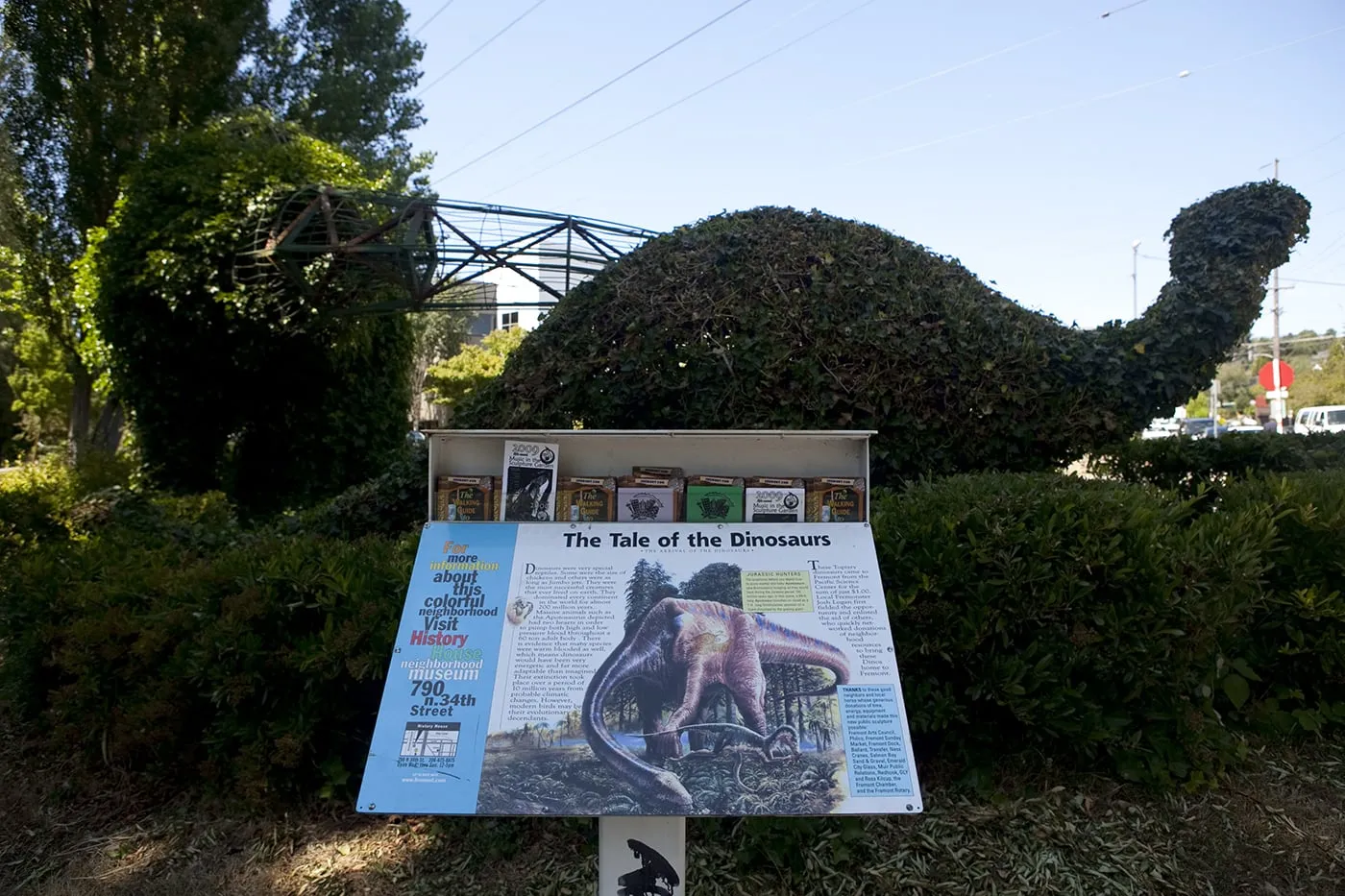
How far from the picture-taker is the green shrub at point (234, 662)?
3.47 meters

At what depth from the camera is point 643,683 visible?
2.35 metres

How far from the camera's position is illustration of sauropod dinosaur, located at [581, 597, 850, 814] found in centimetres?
225

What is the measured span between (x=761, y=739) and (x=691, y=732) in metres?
0.16

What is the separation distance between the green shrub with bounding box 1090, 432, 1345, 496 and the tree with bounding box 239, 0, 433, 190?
46.5 feet

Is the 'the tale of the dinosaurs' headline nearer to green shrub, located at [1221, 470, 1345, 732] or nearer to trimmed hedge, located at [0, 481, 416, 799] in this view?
trimmed hedge, located at [0, 481, 416, 799]

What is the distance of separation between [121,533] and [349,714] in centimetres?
252

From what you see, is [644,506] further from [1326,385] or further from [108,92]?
[1326,385]

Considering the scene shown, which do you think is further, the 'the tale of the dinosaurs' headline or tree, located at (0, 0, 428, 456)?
tree, located at (0, 0, 428, 456)

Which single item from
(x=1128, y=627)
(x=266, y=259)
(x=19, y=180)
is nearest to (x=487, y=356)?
(x=19, y=180)

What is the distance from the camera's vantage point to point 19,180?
14500 millimetres

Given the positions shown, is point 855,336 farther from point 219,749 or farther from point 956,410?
point 219,749

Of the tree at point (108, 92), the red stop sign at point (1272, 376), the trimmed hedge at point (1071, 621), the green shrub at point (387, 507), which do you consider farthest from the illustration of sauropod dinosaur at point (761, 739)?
the red stop sign at point (1272, 376)

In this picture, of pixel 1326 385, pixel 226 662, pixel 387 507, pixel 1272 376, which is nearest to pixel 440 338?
pixel 1272 376

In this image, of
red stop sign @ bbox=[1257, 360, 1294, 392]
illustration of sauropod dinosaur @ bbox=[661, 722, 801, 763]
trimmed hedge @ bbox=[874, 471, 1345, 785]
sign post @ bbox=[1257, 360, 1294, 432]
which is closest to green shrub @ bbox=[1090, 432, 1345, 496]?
trimmed hedge @ bbox=[874, 471, 1345, 785]
